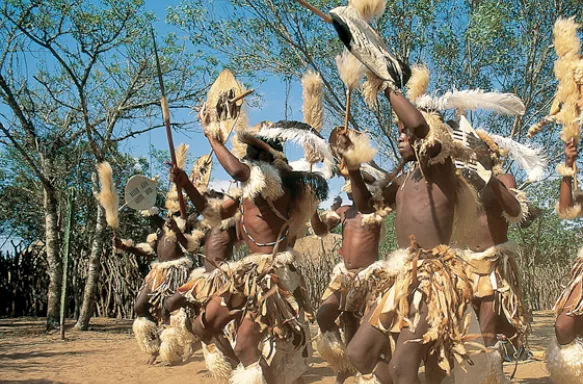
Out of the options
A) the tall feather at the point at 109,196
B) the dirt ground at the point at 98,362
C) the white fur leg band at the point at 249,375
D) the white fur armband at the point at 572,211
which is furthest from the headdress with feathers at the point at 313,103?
the dirt ground at the point at 98,362

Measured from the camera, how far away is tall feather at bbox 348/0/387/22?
9.50 ft

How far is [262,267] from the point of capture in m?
3.81

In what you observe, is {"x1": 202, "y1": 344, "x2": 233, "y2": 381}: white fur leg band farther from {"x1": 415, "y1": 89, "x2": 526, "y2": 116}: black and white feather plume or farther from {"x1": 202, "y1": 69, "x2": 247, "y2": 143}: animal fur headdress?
{"x1": 415, "y1": 89, "x2": 526, "y2": 116}: black and white feather plume

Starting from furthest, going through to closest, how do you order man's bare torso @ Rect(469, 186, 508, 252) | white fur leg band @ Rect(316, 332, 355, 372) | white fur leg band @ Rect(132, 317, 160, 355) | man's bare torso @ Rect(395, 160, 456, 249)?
white fur leg band @ Rect(132, 317, 160, 355)
white fur leg band @ Rect(316, 332, 355, 372)
man's bare torso @ Rect(469, 186, 508, 252)
man's bare torso @ Rect(395, 160, 456, 249)

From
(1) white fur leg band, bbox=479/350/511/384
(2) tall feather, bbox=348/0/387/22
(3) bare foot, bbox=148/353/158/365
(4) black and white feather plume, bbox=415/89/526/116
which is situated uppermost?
(2) tall feather, bbox=348/0/387/22

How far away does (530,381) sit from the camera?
5281mm

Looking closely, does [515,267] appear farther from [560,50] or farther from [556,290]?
[556,290]

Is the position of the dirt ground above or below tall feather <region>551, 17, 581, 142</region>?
below

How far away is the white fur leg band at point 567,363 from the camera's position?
3.68 metres

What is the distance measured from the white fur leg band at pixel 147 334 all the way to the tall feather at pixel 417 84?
4827 mm

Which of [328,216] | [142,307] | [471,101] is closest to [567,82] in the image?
[471,101]

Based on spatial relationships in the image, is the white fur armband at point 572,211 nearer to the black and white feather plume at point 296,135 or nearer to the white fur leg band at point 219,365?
the black and white feather plume at point 296,135

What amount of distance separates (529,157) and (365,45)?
1473 millimetres

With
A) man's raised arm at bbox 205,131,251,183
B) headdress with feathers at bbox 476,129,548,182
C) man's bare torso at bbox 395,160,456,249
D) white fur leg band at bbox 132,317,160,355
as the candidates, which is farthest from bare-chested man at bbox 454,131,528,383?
white fur leg band at bbox 132,317,160,355
